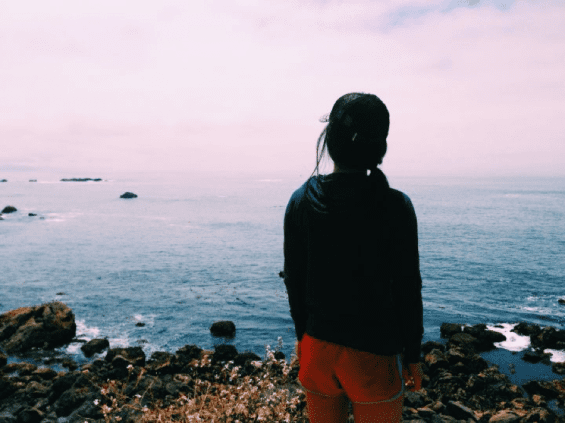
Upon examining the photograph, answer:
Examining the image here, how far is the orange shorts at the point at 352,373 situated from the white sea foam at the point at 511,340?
15.4 metres

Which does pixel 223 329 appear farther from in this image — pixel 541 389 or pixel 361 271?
pixel 361 271

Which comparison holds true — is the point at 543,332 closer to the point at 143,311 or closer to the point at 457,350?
the point at 457,350

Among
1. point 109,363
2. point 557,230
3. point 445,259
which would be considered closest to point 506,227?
point 557,230

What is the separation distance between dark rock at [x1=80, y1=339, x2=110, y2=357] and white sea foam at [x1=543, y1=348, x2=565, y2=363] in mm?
16620

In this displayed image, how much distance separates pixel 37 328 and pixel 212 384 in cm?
961

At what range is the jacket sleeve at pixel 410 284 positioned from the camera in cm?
212

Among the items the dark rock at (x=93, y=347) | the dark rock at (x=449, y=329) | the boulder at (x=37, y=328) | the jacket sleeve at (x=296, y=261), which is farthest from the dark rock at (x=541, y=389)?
the boulder at (x=37, y=328)

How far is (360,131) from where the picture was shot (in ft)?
7.07

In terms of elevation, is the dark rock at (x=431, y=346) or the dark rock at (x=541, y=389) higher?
the dark rock at (x=541, y=389)

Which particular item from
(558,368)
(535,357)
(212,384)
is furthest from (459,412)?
(535,357)

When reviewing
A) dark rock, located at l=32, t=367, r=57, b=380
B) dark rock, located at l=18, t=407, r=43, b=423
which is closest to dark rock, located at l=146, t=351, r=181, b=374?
dark rock, located at l=32, t=367, r=57, b=380

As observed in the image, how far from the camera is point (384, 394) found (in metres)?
2.16

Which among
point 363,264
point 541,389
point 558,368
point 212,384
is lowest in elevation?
point 558,368

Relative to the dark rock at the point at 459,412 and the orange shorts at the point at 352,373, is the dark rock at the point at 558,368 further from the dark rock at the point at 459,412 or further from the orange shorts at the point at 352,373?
the orange shorts at the point at 352,373
